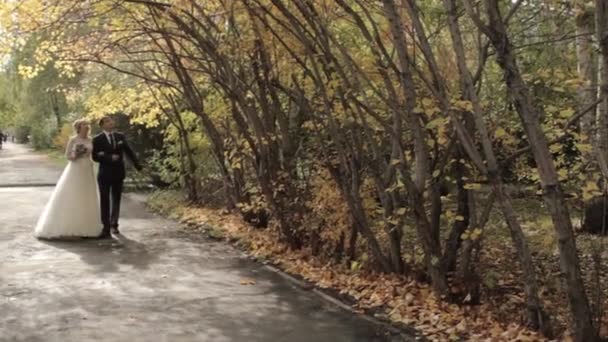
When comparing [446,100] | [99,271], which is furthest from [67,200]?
[446,100]

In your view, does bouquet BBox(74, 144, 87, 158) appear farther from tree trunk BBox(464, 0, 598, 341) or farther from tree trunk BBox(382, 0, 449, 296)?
tree trunk BBox(464, 0, 598, 341)

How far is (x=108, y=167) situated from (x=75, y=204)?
28.0 inches

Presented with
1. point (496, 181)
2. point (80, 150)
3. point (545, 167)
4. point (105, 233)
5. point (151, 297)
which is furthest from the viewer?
point (80, 150)

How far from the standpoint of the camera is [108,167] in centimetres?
1072

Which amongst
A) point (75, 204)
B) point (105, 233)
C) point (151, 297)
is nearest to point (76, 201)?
point (75, 204)

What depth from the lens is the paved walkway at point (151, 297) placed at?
19.0ft

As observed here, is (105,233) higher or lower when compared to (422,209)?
lower

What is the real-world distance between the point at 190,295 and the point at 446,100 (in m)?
3.22

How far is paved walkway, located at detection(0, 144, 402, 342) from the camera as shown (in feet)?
19.0

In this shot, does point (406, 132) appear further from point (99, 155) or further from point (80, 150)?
point (80, 150)

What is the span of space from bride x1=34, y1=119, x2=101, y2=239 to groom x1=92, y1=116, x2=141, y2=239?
11 cm

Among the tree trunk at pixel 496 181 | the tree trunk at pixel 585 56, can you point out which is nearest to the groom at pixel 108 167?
the tree trunk at pixel 585 56

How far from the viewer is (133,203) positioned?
1634 centimetres

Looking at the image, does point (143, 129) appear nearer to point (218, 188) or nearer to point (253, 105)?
point (218, 188)
